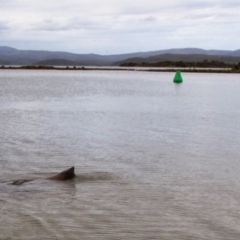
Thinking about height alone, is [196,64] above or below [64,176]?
below

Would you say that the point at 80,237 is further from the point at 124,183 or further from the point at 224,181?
the point at 224,181

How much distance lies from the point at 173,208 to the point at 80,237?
2.04 meters

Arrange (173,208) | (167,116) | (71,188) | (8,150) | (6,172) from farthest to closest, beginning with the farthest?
(167,116)
(8,150)
(6,172)
(71,188)
(173,208)

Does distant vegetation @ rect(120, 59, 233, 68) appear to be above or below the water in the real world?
below

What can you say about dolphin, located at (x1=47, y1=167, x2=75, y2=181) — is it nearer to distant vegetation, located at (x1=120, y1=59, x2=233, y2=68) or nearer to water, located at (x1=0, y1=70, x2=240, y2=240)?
water, located at (x1=0, y1=70, x2=240, y2=240)

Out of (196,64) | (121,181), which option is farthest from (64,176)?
(196,64)

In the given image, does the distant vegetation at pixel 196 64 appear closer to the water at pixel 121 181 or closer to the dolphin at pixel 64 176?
the water at pixel 121 181

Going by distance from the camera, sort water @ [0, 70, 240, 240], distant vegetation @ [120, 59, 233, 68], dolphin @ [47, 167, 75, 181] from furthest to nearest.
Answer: distant vegetation @ [120, 59, 233, 68] → dolphin @ [47, 167, 75, 181] → water @ [0, 70, 240, 240]

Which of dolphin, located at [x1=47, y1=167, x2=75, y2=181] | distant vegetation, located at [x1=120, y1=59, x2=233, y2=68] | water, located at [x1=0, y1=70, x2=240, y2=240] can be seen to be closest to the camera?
water, located at [x1=0, y1=70, x2=240, y2=240]

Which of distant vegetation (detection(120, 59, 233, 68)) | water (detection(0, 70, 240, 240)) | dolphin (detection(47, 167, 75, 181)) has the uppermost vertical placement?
dolphin (detection(47, 167, 75, 181))

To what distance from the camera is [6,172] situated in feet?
39.7

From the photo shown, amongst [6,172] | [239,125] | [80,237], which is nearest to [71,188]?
[6,172]

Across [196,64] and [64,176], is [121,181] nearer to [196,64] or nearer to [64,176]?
[64,176]

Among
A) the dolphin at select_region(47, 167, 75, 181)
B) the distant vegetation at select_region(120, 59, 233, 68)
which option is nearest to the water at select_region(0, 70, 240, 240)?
the dolphin at select_region(47, 167, 75, 181)
